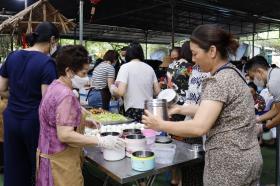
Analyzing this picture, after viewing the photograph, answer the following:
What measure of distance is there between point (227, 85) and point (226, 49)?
0.63 feet

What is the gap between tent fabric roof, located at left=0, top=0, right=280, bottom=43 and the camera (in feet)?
26.8

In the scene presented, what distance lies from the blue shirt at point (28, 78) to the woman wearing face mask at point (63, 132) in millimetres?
407

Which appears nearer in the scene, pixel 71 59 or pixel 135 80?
pixel 71 59

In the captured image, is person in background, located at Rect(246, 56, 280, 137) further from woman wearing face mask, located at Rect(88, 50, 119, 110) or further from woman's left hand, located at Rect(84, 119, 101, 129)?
woman wearing face mask, located at Rect(88, 50, 119, 110)

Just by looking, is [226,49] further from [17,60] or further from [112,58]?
[112,58]

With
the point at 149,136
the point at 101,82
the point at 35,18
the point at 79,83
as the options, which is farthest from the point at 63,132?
the point at 79,83

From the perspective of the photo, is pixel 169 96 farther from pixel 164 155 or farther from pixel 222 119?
pixel 222 119

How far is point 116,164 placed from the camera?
1.78m

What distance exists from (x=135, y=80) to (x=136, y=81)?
0.05 ft

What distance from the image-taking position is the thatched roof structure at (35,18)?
3299 mm

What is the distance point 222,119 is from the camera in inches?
55.7

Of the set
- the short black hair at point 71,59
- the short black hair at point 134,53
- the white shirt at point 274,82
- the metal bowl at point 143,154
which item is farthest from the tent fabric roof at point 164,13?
the metal bowl at point 143,154

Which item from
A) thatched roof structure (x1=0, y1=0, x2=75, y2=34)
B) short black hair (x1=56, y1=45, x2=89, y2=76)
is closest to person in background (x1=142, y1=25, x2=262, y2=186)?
short black hair (x1=56, y1=45, x2=89, y2=76)

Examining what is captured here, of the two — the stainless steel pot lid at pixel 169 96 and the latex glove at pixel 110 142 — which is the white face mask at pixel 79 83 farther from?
the latex glove at pixel 110 142
